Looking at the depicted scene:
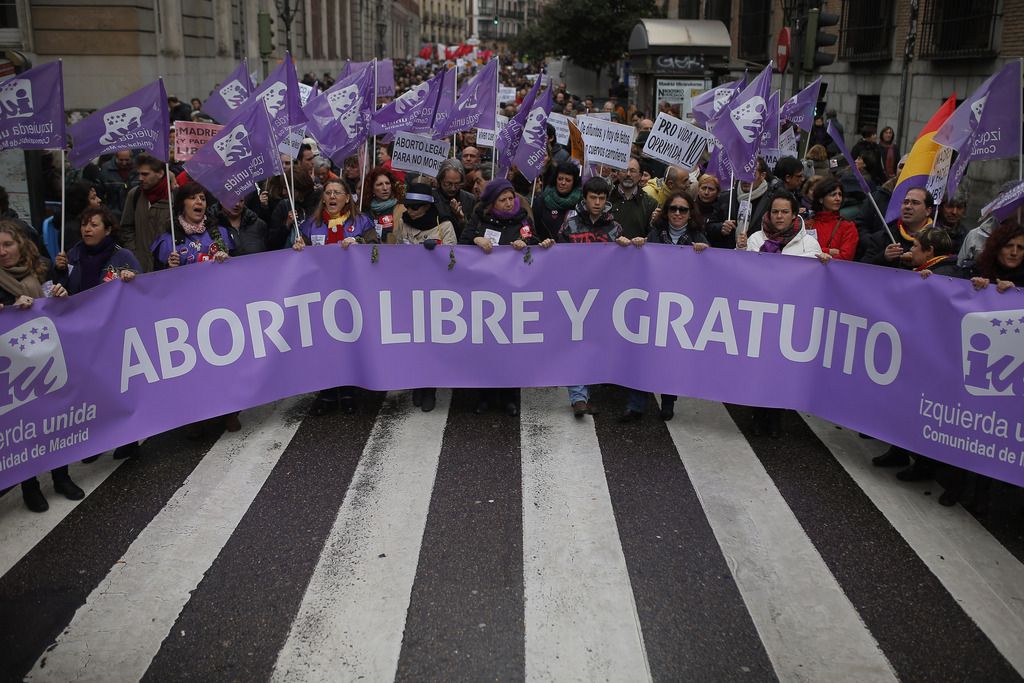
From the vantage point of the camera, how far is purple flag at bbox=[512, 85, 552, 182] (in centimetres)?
895

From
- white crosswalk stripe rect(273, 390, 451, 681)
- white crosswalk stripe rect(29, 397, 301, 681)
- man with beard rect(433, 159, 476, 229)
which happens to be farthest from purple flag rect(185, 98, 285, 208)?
white crosswalk stripe rect(273, 390, 451, 681)

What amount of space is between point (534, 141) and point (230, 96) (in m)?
3.87

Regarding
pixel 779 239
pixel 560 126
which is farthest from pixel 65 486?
pixel 560 126

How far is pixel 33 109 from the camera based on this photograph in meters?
6.43

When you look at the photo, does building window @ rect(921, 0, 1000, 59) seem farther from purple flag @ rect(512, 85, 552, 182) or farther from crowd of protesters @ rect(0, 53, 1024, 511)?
purple flag @ rect(512, 85, 552, 182)

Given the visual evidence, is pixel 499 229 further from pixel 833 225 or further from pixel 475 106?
pixel 475 106

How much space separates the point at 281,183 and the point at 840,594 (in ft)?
20.6

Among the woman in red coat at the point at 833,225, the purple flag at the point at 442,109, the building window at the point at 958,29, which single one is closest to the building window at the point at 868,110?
the building window at the point at 958,29

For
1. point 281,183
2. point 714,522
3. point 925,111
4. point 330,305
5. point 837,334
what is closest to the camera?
point 714,522

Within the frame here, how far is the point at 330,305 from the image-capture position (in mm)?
6668

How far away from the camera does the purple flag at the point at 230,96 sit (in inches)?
408

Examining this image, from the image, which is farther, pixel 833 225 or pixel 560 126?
pixel 560 126

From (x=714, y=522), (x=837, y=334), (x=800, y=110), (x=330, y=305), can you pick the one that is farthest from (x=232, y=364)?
(x=800, y=110)

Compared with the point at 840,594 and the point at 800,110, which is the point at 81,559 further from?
the point at 800,110
